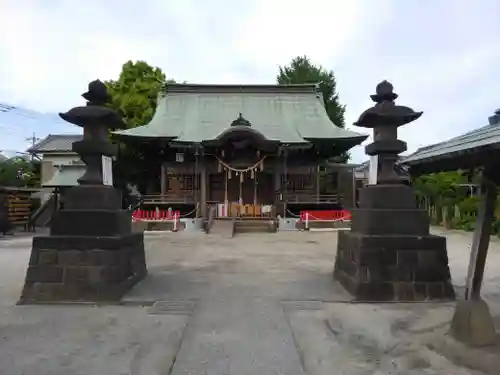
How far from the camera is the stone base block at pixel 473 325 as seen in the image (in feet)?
15.1

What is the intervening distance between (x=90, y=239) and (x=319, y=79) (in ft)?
116

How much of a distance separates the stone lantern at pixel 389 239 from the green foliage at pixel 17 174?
74.0ft

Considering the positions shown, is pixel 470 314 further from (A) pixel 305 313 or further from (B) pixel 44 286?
(B) pixel 44 286

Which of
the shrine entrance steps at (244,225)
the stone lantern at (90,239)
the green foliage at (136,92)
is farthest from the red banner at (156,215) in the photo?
the stone lantern at (90,239)

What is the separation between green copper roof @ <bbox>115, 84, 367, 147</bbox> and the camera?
2341 centimetres

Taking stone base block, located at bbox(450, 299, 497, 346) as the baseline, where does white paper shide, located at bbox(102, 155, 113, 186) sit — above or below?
above

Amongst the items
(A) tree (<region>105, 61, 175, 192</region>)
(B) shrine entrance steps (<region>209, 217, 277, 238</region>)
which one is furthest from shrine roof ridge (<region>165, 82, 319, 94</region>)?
(B) shrine entrance steps (<region>209, 217, 277, 238</region>)

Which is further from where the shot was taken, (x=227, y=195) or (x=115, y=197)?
(x=227, y=195)

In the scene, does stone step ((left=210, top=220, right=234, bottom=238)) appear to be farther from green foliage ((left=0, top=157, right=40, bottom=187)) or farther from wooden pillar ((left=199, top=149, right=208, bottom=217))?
green foliage ((left=0, top=157, right=40, bottom=187))

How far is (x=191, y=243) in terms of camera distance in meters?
15.0

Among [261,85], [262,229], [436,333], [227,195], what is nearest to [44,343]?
[436,333]

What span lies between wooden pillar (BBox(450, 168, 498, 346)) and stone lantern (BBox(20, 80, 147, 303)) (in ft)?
14.5

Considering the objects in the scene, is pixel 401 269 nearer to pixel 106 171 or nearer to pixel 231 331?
pixel 231 331

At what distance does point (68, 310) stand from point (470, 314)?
4744mm
